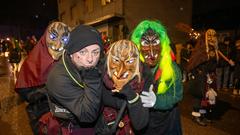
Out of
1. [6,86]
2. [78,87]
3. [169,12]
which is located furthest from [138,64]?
[169,12]

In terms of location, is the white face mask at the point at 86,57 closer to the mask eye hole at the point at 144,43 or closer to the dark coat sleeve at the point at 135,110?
the dark coat sleeve at the point at 135,110

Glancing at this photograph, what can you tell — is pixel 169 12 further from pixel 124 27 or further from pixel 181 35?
pixel 124 27

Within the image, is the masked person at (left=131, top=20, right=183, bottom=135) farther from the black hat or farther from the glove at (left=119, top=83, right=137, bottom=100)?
the black hat

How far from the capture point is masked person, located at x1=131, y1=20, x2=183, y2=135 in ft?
8.37

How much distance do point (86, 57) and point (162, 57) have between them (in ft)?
2.95

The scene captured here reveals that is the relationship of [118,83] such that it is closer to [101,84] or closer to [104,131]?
[101,84]

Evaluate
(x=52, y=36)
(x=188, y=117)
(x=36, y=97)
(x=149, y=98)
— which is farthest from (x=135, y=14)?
(x=149, y=98)

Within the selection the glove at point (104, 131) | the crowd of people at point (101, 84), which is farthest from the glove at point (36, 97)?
the glove at point (104, 131)

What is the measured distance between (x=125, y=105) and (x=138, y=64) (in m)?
0.38

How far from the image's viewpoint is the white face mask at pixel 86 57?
2.13 meters

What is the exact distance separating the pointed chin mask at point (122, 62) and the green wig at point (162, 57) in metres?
0.34

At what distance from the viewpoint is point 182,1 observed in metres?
19.4

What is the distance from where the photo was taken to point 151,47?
264cm

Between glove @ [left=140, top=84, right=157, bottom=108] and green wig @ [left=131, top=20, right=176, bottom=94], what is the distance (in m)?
0.15
